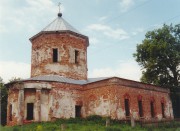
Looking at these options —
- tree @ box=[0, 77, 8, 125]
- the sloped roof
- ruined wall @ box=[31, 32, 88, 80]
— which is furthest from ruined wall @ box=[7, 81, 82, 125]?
tree @ box=[0, 77, 8, 125]

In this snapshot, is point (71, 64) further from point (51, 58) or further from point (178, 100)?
point (178, 100)

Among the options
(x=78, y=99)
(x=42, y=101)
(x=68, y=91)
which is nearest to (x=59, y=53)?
(x=68, y=91)

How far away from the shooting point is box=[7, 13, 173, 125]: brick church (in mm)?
19516

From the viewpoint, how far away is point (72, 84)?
21.4 m

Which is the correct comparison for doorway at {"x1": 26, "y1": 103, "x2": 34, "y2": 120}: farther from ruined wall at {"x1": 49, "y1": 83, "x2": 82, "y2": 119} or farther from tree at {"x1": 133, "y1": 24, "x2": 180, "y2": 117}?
tree at {"x1": 133, "y1": 24, "x2": 180, "y2": 117}

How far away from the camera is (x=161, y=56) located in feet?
98.7

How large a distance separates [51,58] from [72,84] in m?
4.02

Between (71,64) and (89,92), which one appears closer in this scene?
(89,92)

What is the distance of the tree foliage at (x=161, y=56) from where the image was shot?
97.9 feet

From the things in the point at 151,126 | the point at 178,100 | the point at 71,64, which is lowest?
the point at 151,126

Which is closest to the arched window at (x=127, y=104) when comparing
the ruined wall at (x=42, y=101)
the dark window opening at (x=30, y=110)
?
the ruined wall at (x=42, y=101)

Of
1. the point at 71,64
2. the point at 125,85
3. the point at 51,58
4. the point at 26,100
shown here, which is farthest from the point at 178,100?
the point at 26,100

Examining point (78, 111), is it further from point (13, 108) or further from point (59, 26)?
point (59, 26)

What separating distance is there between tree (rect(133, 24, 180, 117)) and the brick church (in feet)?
15.5
